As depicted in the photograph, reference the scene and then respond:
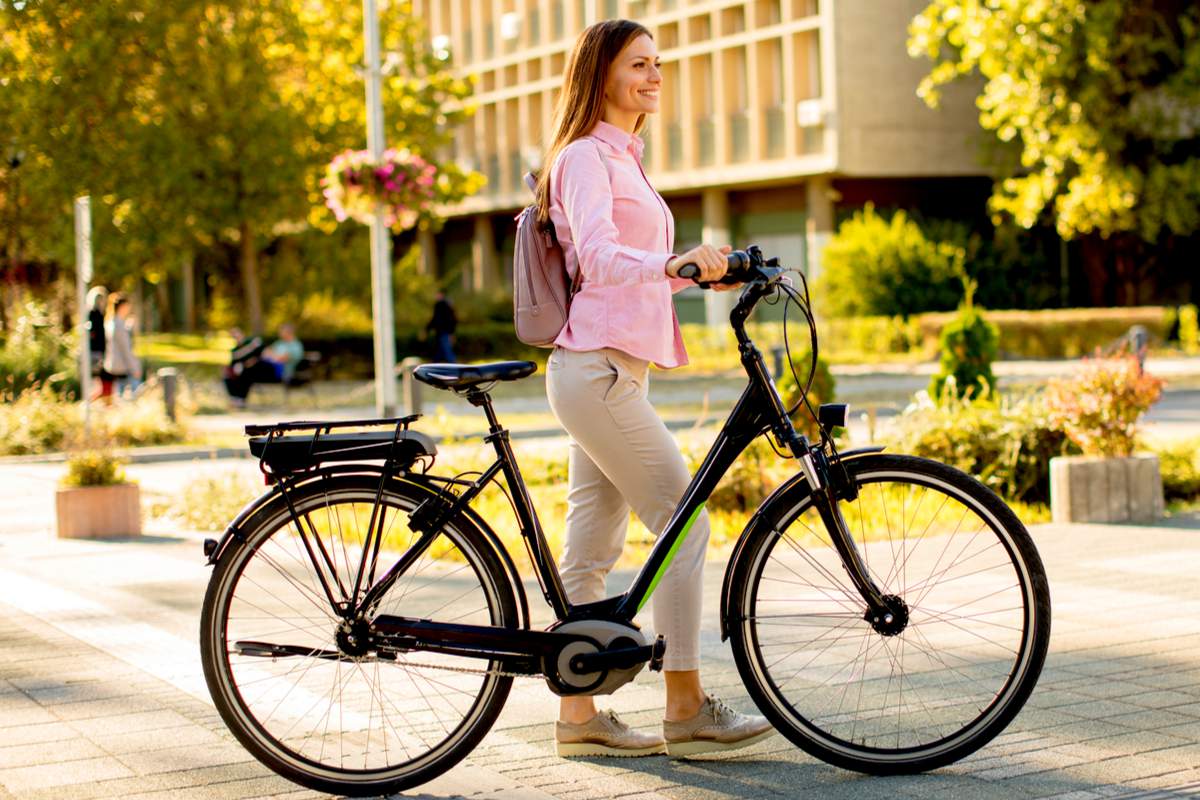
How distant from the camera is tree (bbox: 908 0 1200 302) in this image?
3325 centimetres

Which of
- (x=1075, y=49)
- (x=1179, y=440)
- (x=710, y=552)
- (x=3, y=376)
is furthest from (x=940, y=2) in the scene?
(x=710, y=552)

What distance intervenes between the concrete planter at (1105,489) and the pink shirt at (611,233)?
5677 mm

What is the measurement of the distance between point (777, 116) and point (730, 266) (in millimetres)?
40425

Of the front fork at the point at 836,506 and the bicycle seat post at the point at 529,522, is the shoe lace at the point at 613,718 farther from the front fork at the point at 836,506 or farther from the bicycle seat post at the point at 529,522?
the front fork at the point at 836,506

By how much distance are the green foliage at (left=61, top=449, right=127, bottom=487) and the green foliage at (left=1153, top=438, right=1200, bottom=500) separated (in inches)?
255

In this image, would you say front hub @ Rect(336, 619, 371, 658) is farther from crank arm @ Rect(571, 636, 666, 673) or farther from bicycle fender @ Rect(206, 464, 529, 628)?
crank arm @ Rect(571, 636, 666, 673)

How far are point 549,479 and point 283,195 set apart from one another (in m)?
24.6

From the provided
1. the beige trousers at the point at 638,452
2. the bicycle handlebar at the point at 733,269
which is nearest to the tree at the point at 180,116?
the beige trousers at the point at 638,452

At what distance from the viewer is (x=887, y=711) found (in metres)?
4.96

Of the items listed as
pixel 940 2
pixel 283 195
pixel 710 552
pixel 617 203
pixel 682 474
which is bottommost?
pixel 710 552

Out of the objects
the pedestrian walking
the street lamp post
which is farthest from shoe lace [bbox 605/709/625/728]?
the pedestrian walking

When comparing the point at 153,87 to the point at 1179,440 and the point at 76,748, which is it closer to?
the point at 1179,440

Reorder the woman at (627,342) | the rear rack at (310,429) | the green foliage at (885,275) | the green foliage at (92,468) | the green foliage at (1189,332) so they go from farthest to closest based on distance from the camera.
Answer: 1. the green foliage at (885,275)
2. the green foliage at (1189,332)
3. the green foliage at (92,468)
4. the woman at (627,342)
5. the rear rack at (310,429)

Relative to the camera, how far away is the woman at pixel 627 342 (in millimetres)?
4680
